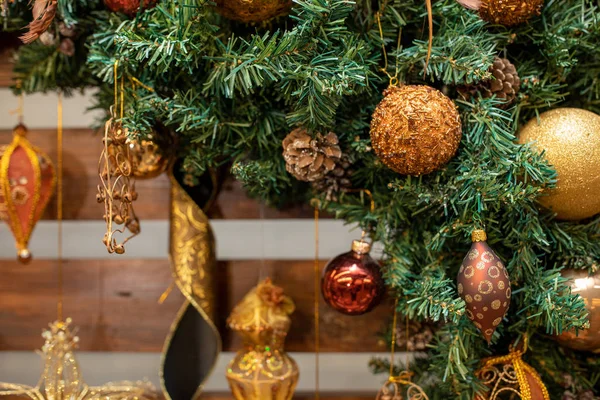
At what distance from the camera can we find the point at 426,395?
822 millimetres

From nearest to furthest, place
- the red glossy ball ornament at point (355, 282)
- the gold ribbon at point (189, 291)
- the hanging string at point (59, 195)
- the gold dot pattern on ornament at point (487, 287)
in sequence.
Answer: the gold dot pattern on ornament at point (487, 287) → the red glossy ball ornament at point (355, 282) → the gold ribbon at point (189, 291) → the hanging string at point (59, 195)

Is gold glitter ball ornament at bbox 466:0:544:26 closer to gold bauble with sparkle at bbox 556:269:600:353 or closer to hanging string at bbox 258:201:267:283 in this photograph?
gold bauble with sparkle at bbox 556:269:600:353

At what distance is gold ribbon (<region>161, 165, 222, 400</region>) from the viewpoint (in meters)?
0.91

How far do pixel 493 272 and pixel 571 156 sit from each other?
0.18m

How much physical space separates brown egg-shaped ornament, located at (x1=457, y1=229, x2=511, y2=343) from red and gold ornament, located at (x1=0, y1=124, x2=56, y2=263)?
0.69 meters

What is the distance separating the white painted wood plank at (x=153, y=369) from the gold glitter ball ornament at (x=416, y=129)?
0.44 meters

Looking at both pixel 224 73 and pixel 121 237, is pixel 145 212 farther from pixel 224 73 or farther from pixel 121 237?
pixel 224 73

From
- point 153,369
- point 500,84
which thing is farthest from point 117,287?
point 500,84

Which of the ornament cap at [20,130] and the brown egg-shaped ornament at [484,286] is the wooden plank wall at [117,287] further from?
the brown egg-shaped ornament at [484,286]

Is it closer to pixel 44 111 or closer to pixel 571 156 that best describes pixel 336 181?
pixel 571 156

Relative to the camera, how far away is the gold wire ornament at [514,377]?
2.52 feet

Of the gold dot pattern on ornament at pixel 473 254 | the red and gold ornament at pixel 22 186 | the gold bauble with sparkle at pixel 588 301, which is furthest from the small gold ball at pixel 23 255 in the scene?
the gold bauble with sparkle at pixel 588 301

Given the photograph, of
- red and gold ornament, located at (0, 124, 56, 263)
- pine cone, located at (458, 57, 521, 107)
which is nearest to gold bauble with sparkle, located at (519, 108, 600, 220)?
pine cone, located at (458, 57, 521, 107)

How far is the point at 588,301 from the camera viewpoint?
75 centimetres
